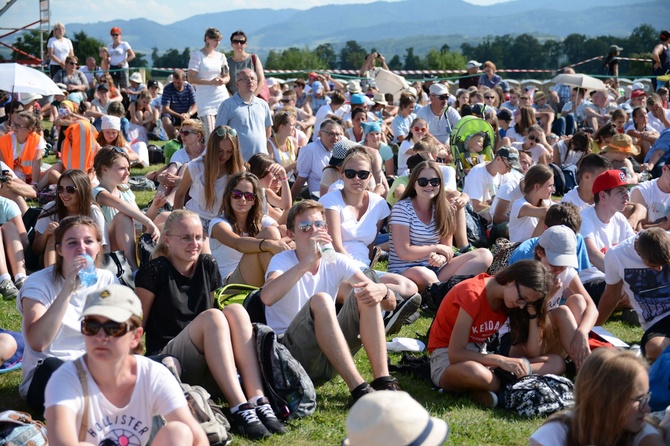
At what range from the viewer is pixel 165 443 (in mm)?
3453

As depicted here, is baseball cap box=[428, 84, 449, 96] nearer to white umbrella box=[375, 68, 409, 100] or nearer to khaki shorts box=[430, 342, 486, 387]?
white umbrella box=[375, 68, 409, 100]

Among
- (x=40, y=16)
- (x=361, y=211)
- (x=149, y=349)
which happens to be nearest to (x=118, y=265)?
(x=149, y=349)

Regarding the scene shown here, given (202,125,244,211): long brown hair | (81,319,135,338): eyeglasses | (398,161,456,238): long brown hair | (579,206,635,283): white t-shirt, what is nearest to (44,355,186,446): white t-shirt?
(81,319,135,338): eyeglasses

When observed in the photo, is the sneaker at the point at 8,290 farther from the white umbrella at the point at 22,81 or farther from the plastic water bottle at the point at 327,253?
the white umbrella at the point at 22,81

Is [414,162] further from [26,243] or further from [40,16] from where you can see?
[40,16]

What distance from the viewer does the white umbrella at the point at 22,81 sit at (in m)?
12.3

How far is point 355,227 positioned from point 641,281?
7.72 ft

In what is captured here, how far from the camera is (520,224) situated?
795 cm

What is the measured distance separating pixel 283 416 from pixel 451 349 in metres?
1.11

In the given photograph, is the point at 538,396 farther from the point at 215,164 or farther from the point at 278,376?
the point at 215,164

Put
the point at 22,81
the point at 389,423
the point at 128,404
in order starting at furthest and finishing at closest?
the point at 22,81 → the point at 128,404 → the point at 389,423

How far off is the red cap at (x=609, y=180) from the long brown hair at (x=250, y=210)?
291 centimetres

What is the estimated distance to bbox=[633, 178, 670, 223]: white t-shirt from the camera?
28.4ft

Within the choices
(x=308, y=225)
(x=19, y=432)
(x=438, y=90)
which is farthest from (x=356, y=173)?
(x=438, y=90)
